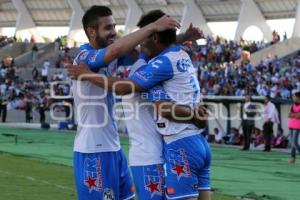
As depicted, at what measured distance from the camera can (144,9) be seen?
2849 inches

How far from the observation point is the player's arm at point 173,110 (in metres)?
6.75

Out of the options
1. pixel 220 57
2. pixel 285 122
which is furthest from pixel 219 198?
pixel 220 57

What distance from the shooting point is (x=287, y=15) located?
59906 mm

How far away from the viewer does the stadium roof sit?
199ft

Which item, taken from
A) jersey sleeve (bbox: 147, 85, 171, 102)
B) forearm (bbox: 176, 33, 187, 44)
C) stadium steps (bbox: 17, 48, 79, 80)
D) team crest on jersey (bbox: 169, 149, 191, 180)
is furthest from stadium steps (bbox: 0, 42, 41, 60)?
team crest on jersey (bbox: 169, 149, 191, 180)

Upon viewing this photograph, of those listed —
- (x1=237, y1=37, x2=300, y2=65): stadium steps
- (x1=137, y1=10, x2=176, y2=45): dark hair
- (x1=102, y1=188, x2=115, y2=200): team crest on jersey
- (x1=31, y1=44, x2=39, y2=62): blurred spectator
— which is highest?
(x1=31, y1=44, x2=39, y2=62): blurred spectator

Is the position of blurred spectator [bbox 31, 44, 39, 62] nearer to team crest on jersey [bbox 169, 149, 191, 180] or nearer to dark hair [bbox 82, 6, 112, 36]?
dark hair [bbox 82, 6, 112, 36]

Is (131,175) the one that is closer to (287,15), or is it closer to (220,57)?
(220,57)

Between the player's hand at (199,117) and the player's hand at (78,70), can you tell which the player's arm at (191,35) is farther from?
the player's hand at (78,70)

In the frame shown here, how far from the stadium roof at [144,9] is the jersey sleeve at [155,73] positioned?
174 ft

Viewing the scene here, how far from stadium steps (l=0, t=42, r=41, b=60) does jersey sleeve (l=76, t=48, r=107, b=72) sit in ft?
216

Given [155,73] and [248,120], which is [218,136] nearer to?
[248,120]

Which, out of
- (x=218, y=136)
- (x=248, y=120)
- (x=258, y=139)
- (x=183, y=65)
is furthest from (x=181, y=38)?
(x=218, y=136)

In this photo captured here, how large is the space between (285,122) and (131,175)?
21050 millimetres
